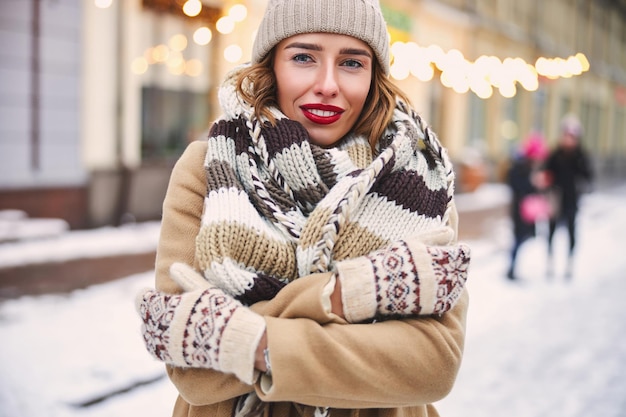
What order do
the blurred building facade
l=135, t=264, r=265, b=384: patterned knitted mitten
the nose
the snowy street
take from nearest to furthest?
l=135, t=264, r=265, b=384: patterned knitted mitten, the nose, the snowy street, the blurred building facade

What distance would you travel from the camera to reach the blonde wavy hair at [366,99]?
5.38 ft

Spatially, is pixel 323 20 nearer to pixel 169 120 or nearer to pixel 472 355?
pixel 472 355

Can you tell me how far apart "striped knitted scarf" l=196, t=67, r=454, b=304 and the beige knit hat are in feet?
0.65

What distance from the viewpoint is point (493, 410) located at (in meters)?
4.21

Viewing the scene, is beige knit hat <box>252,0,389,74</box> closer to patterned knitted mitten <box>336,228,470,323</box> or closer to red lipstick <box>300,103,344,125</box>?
red lipstick <box>300,103,344,125</box>

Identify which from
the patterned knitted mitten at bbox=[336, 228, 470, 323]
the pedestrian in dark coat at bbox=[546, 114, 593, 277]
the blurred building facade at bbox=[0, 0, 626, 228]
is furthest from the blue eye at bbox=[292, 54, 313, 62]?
the blurred building facade at bbox=[0, 0, 626, 228]

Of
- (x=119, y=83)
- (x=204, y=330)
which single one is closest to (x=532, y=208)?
(x=119, y=83)

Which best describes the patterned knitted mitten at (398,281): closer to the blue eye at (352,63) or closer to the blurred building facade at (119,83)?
the blue eye at (352,63)

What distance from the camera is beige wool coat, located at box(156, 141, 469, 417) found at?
129 cm

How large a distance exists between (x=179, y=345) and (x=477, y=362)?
422 cm

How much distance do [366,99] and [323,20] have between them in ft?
0.92

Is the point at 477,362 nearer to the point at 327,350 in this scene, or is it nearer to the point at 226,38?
the point at 327,350

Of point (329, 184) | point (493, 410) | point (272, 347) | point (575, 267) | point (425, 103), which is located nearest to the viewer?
point (272, 347)

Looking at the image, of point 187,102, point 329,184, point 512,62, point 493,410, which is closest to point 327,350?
point 329,184
